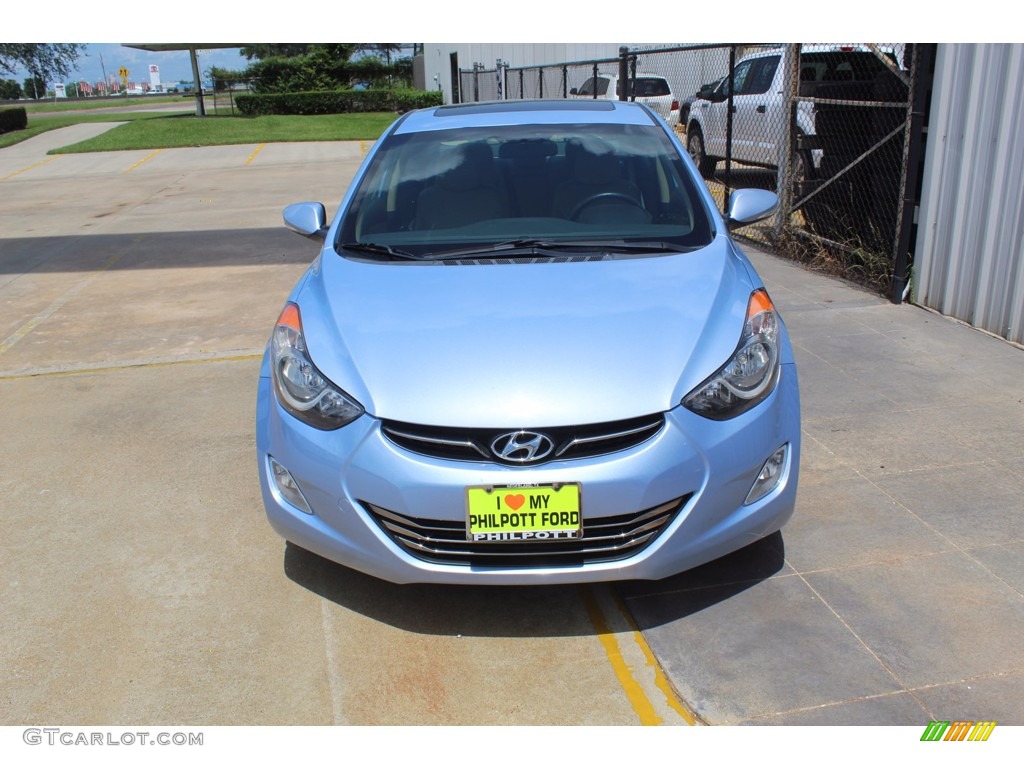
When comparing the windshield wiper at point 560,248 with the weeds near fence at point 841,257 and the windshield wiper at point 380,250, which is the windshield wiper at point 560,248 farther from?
the weeds near fence at point 841,257

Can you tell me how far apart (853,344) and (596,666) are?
12.5 ft

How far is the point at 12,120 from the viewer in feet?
100

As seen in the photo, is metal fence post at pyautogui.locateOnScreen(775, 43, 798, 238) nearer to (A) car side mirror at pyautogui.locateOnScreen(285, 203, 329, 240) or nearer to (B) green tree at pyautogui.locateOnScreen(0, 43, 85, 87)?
(A) car side mirror at pyautogui.locateOnScreen(285, 203, 329, 240)

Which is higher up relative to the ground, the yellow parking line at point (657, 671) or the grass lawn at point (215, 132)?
the grass lawn at point (215, 132)

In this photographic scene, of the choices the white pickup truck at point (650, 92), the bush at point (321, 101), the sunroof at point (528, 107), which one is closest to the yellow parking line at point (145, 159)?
the white pickup truck at point (650, 92)

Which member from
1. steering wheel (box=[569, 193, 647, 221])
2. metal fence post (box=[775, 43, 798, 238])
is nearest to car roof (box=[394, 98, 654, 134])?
steering wheel (box=[569, 193, 647, 221])

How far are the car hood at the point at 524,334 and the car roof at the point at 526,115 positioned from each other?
1.19 m

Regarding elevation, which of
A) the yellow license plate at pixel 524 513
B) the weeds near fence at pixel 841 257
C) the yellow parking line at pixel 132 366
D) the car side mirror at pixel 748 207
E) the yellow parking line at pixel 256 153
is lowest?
the yellow parking line at pixel 132 366

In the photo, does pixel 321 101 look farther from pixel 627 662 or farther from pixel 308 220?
pixel 627 662

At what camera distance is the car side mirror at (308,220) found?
449cm

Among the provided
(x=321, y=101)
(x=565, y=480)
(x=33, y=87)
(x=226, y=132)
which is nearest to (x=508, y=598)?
(x=565, y=480)

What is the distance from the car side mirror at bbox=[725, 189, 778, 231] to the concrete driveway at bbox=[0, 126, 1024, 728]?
1.17 meters
